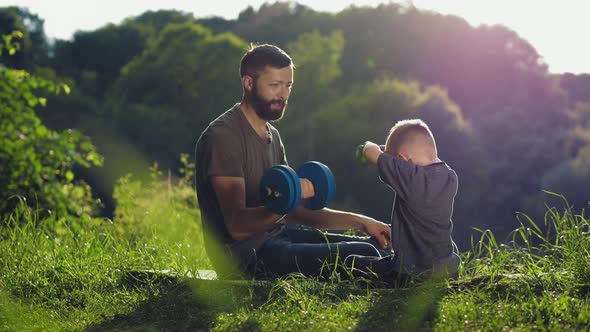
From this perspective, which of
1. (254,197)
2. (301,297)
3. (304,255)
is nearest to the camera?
(301,297)

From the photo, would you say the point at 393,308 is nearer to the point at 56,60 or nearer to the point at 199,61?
the point at 199,61

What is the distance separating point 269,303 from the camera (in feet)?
14.2

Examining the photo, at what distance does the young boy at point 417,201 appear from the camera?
4277 millimetres

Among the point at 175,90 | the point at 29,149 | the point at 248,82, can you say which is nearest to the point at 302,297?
the point at 248,82

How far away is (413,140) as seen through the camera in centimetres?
440

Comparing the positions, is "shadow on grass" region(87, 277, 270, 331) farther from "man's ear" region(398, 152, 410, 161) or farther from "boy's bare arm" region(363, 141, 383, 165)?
"man's ear" region(398, 152, 410, 161)

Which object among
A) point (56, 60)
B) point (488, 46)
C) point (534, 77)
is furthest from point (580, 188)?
point (56, 60)

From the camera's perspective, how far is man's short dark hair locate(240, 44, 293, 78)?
4918mm

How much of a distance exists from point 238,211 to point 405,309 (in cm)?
129

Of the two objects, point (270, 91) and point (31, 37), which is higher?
point (31, 37)

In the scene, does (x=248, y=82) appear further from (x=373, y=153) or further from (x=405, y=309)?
(x=405, y=309)

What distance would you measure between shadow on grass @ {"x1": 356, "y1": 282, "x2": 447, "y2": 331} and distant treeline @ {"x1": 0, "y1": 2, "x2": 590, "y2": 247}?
79.5 ft

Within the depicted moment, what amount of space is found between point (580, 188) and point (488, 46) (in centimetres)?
1820

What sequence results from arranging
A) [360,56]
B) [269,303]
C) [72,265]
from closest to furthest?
[269,303]
[72,265]
[360,56]
